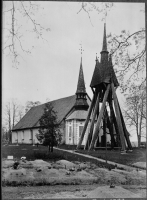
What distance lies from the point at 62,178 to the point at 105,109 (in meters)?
2.12

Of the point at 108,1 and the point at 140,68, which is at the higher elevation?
the point at 108,1

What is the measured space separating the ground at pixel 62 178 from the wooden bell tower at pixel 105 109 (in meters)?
0.78

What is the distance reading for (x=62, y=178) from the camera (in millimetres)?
3859

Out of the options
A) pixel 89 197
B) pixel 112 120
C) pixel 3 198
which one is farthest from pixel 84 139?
pixel 3 198

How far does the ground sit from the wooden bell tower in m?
0.78

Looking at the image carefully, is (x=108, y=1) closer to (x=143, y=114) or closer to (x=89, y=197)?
(x=143, y=114)

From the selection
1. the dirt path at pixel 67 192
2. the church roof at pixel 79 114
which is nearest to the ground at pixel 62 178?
the dirt path at pixel 67 192

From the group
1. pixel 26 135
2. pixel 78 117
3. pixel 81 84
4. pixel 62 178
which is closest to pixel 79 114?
pixel 78 117

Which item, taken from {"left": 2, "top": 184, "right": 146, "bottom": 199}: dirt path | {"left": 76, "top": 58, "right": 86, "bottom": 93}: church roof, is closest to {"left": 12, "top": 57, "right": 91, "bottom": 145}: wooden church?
{"left": 76, "top": 58, "right": 86, "bottom": 93}: church roof

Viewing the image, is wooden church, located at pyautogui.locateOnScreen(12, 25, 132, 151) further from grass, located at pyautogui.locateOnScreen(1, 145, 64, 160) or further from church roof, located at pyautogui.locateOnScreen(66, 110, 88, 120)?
grass, located at pyautogui.locateOnScreen(1, 145, 64, 160)

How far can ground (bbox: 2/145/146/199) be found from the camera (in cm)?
339

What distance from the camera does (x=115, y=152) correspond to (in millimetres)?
4852

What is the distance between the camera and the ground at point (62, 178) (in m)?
3.39

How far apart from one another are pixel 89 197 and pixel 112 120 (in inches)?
88.3
